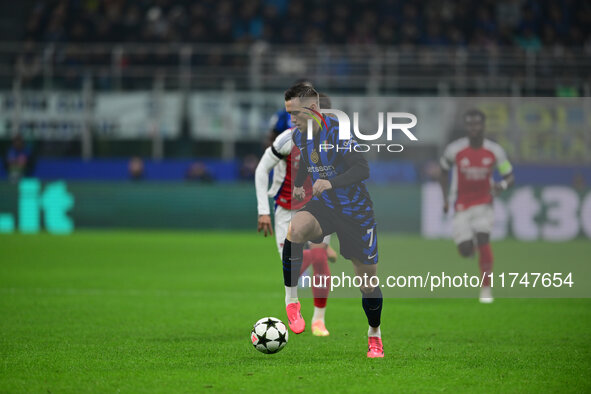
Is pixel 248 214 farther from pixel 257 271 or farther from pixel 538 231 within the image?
pixel 538 231

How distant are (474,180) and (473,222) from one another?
21.3 inches

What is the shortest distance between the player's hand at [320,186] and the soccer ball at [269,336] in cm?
114

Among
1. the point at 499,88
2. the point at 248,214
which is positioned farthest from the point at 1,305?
the point at 499,88

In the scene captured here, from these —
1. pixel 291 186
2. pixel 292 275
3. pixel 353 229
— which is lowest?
pixel 292 275

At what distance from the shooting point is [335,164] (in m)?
6.93

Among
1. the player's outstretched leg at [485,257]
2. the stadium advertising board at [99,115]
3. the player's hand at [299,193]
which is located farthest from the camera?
the stadium advertising board at [99,115]

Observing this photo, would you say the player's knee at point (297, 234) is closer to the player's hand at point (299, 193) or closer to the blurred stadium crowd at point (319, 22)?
the player's hand at point (299, 193)

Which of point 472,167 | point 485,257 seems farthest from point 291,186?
point 472,167

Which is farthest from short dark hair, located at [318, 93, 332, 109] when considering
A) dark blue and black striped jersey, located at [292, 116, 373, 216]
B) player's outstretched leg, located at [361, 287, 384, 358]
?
player's outstretched leg, located at [361, 287, 384, 358]

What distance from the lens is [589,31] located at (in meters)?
24.5

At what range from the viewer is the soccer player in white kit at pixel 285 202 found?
7852 millimetres

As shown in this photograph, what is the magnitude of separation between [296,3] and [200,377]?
1960cm

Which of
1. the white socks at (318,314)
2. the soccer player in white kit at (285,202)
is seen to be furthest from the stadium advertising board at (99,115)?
the white socks at (318,314)

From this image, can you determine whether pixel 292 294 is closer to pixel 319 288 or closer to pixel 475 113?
pixel 319 288
